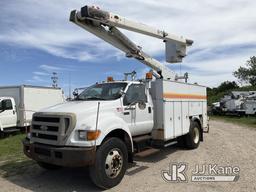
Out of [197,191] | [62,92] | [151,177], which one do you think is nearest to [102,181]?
[151,177]

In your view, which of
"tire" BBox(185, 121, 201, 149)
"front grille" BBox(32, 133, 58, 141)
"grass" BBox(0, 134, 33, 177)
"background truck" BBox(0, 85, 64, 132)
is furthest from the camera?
"background truck" BBox(0, 85, 64, 132)

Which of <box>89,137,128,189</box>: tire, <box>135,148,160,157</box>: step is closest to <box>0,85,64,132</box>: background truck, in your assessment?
<box>135,148,160,157</box>: step

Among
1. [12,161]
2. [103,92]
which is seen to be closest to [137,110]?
[103,92]

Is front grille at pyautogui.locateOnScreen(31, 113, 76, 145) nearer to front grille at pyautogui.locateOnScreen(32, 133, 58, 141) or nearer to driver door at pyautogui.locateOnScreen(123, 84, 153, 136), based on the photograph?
front grille at pyautogui.locateOnScreen(32, 133, 58, 141)

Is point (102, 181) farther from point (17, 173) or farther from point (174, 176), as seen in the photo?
point (17, 173)

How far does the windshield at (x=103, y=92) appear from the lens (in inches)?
283

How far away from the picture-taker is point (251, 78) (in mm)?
68938

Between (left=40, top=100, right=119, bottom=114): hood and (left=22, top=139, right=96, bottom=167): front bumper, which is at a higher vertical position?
(left=40, top=100, right=119, bottom=114): hood

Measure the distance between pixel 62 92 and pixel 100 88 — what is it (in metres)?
11.7

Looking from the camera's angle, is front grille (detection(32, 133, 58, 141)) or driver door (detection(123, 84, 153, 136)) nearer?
front grille (detection(32, 133, 58, 141))

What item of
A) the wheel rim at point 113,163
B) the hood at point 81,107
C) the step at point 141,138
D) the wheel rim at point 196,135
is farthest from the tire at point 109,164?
the wheel rim at point 196,135

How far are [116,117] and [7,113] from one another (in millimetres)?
10125

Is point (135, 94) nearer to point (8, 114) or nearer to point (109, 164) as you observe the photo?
point (109, 164)

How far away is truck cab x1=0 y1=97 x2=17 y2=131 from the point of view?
14613 millimetres
